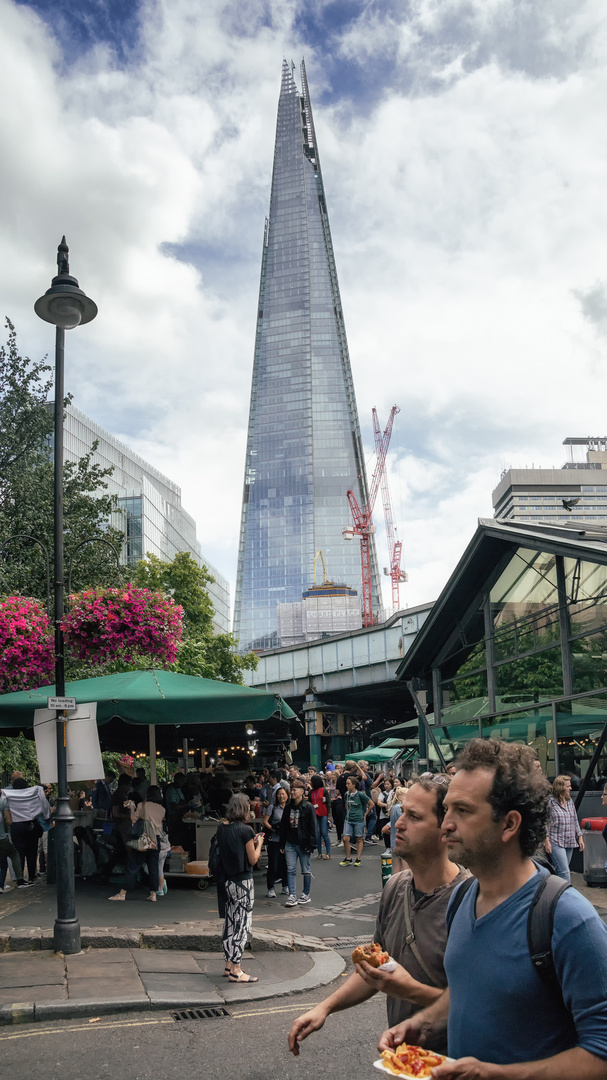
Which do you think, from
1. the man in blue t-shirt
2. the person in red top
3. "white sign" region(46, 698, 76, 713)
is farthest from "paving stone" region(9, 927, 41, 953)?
the person in red top

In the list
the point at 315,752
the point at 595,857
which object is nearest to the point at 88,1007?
the point at 595,857

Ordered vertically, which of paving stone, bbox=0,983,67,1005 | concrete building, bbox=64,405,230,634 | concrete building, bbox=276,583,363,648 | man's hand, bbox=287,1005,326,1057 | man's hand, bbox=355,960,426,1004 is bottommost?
paving stone, bbox=0,983,67,1005

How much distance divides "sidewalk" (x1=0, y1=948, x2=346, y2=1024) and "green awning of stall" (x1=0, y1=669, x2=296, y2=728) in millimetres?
3373

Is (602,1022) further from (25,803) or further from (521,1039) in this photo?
(25,803)

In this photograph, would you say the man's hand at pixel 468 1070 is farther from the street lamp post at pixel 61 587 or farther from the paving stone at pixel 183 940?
the paving stone at pixel 183 940

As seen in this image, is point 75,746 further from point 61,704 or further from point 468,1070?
point 468,1070

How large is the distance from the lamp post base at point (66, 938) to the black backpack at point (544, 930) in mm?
7645

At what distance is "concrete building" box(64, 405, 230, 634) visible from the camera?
306ft

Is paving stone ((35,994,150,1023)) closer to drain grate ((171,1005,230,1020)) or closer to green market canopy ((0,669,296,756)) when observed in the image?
drain grate ((171,1005,230,1020))

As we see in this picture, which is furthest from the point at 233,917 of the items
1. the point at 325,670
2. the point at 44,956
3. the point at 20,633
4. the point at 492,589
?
the point at 325,670

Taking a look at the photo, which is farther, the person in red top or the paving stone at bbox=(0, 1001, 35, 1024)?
the person in red top

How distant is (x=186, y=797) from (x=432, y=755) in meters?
10.6

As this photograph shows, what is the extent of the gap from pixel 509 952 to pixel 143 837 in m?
10.2

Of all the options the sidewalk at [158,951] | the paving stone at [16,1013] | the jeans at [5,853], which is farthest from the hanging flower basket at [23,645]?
the paving stone at [16,1013]
